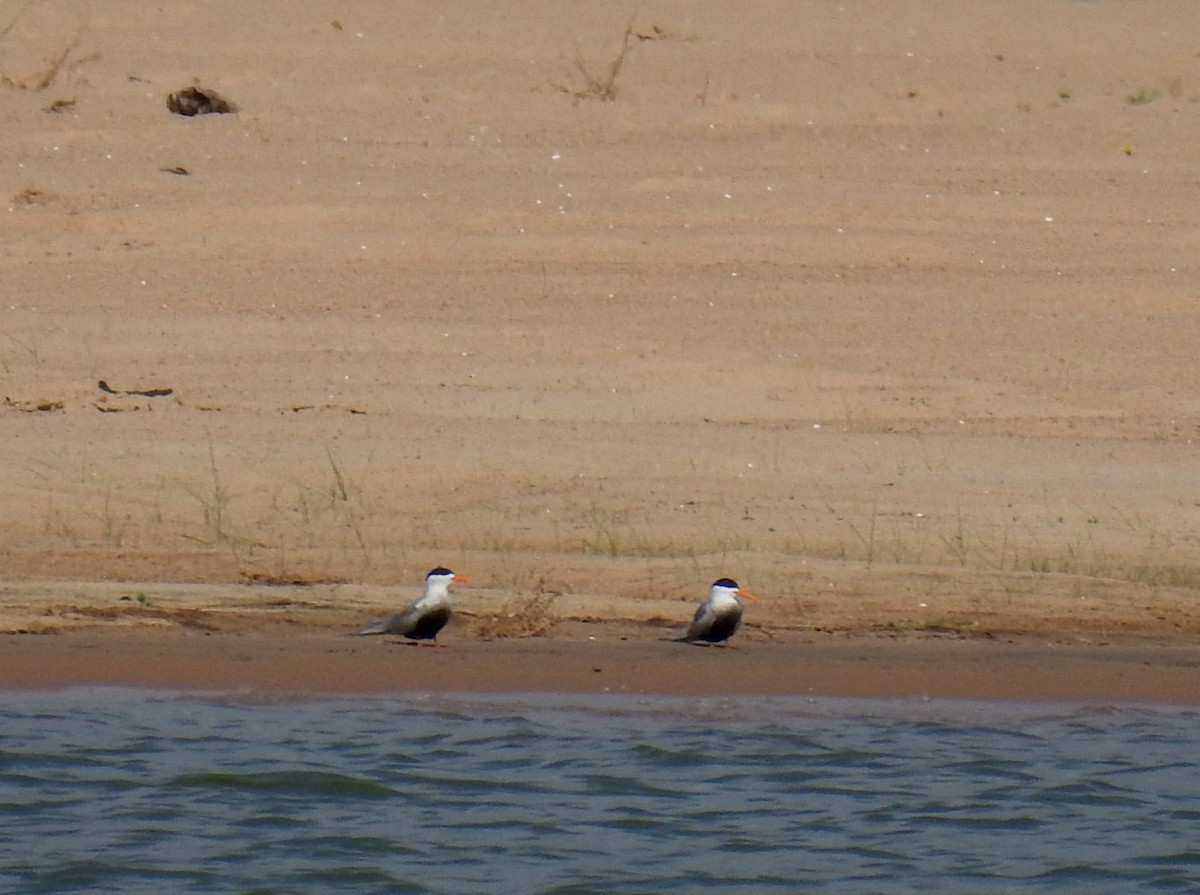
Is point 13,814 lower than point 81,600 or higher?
lower

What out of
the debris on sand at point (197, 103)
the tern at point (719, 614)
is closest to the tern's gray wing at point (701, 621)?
the tern at point (719, 614)

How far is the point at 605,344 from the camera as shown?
46.6 ft

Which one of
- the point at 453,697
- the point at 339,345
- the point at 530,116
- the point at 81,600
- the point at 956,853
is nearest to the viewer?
the point at 956,853

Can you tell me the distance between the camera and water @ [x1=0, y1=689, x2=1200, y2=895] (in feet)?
23.5

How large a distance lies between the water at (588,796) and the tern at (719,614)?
1.07 ft

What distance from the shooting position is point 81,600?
931cm

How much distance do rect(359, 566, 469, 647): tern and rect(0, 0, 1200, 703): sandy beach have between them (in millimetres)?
170

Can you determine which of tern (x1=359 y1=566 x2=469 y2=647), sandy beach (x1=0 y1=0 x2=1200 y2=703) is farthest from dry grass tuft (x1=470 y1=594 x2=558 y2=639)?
tern (x1=359 y1=566 x2=469 y2=647)

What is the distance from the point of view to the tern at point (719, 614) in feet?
28.9

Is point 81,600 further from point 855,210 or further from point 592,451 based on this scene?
point 855,210

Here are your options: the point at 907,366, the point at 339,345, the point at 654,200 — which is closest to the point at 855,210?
the point at 654,200

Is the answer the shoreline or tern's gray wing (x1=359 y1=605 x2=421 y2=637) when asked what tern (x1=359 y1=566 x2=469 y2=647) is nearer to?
tern's gray wing (x1=359 y1=605 x2=421 y2=637)

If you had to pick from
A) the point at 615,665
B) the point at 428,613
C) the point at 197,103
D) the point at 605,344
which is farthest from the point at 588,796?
the point at 197,103

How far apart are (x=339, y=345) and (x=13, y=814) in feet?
21.6
